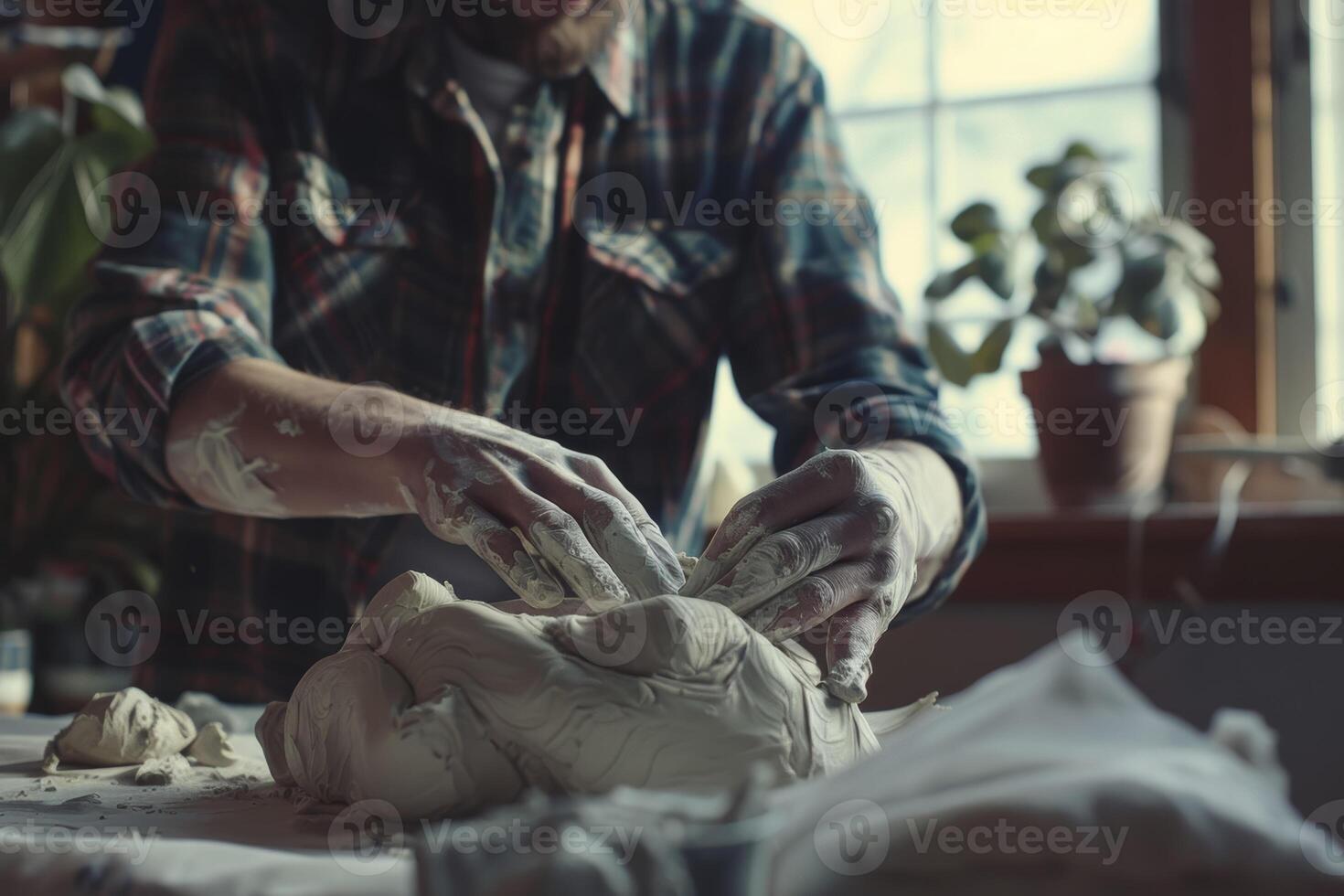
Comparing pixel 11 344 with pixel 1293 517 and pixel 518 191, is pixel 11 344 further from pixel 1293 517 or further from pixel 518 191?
pixel 1293 517

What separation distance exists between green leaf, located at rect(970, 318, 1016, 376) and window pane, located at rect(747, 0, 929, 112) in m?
0.49

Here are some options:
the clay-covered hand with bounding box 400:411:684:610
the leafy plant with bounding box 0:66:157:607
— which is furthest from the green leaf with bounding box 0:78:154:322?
the clay-covered hand with bounding box 400:411:684:610

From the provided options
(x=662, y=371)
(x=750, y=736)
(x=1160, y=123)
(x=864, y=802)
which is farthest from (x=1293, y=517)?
(x=864, y=802)

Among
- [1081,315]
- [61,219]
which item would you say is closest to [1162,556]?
[1081,315]

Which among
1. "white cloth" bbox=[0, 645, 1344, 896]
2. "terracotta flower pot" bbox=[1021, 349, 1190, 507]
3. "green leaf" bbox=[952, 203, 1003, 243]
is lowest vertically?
"terracotta flower pot" bbox=[1021, 349, 1190, 507]

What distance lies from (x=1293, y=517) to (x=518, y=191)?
1.14 metres

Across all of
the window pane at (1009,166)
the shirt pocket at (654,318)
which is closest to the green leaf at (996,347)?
the window pane at (1009,166)

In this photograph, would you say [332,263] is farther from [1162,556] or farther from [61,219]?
[1162,556]

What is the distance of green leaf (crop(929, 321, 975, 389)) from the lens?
6.06 ft

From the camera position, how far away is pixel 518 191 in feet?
4.17

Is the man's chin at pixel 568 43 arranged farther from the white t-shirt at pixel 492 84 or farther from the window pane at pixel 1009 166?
the window pane at pixel 1009 166

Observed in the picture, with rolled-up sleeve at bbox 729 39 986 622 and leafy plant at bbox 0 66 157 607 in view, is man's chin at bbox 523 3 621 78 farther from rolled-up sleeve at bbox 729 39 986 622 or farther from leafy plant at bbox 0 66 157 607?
leafy plant at bbox 0 66 157 607

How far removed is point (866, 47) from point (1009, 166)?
33cm

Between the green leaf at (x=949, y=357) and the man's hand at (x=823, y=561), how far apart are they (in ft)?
3.17
